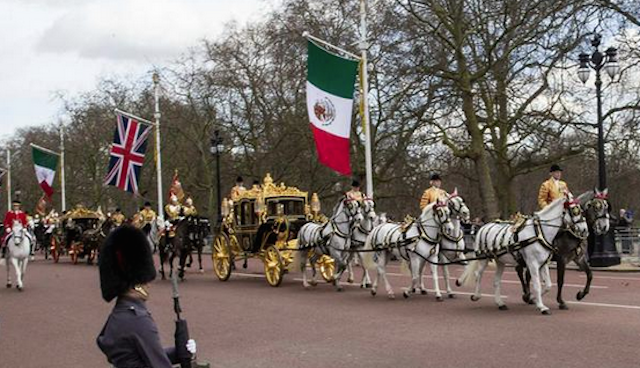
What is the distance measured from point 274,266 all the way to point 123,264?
44.2 feet

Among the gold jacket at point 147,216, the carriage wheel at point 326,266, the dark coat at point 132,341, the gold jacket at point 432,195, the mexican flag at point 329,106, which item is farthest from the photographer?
the gold jacket at point 147,216

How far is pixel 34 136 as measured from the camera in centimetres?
6994

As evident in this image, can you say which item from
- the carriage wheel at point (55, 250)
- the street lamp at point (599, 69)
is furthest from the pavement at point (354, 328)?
the carriage wheel at point (55, 250)

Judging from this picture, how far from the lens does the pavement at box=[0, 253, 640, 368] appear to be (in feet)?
29.1

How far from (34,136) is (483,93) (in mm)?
52445

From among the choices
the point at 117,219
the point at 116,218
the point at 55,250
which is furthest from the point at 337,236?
→ the point at 55,250

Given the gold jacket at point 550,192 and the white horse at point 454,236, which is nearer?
the gold jacket at point 550,192

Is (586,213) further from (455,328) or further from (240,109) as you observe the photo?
(240,109)

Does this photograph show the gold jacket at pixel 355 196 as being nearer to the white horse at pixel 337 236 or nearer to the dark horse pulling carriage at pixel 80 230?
the white horse at pixel 337 236

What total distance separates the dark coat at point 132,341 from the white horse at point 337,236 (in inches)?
468

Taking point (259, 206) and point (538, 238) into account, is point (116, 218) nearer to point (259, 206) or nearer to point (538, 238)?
point (259, 206)

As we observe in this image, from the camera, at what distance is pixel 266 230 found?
61.5 ft

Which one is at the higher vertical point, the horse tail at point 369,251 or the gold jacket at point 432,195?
the gold jacket at point 432,195

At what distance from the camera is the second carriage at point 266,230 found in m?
18.0
